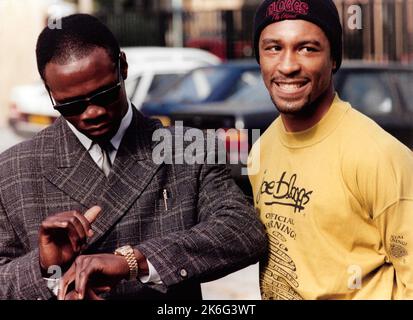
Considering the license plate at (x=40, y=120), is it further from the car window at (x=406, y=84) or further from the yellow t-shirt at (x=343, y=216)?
the yellow t-shirt at (x=343, y=216)

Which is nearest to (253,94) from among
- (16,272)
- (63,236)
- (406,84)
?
(406,84)

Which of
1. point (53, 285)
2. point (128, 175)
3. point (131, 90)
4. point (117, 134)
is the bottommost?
point (131, 90)

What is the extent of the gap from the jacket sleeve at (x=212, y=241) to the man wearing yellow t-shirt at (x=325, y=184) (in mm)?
105

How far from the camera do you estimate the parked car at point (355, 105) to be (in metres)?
8.12

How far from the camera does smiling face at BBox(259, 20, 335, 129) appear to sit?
2.23 metres

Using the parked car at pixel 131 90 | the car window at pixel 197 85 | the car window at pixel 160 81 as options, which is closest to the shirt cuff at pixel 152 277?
the car window at pixel 197 85

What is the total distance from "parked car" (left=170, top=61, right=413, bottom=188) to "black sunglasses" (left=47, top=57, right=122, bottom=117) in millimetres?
5519

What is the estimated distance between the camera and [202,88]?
977 centimetres

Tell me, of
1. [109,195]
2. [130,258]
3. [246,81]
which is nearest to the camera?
[130,258]

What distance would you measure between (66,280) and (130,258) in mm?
168

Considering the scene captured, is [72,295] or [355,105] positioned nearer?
[72,295]

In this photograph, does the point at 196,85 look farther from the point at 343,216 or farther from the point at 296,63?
the point at 343,216
